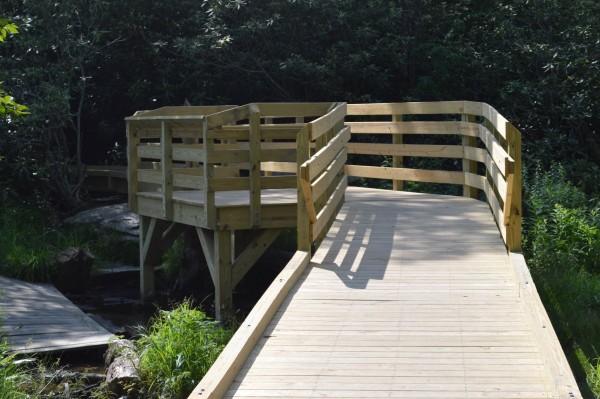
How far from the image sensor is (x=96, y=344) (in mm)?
9078

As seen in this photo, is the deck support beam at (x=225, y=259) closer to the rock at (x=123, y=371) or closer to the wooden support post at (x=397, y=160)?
the rock at (x=123, y=371)

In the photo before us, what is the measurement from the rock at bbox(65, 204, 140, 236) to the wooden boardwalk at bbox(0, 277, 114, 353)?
3.22 metres

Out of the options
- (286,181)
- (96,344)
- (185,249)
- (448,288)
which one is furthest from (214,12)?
(448,288)

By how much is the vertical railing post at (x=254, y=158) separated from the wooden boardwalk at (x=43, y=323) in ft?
6.81

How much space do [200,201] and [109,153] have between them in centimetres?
765

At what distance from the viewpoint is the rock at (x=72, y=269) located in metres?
12.3

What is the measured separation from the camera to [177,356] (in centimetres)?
760

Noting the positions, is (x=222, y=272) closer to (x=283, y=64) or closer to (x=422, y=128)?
(x=422, y=128)

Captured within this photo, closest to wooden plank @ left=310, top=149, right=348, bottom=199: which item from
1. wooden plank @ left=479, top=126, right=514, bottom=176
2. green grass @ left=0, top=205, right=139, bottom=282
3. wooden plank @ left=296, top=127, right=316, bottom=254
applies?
wooden plank @ left=296, top=127, right=316, bottom=254

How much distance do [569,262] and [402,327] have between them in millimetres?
4016

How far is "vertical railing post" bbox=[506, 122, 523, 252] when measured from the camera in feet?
27.3

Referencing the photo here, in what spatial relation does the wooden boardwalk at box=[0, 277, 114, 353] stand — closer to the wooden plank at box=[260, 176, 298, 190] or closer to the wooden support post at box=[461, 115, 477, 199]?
the wooden plank at box=[260, 176, 298, 190]

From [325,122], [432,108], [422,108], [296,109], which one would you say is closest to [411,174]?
[422,108]

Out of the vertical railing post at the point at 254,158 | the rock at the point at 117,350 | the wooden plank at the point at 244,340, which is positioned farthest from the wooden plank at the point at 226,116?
the rock at the point at 117,350
